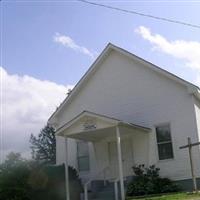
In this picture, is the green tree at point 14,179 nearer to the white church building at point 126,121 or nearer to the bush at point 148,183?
the white church building at point 126,121

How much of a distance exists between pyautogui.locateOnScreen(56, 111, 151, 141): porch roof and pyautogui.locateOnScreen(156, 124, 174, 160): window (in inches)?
23.8

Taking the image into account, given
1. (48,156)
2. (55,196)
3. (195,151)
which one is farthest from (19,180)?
(48,156)

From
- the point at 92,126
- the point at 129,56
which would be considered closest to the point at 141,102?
the point at 129,56

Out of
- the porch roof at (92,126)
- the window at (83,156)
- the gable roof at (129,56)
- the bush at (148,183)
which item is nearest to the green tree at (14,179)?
the porch roof at (92,126)

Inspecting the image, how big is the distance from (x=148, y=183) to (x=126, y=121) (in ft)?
13.4

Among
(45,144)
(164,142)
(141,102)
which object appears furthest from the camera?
(45,144)

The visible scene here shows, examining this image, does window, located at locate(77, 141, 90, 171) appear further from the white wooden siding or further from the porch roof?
the porch roof

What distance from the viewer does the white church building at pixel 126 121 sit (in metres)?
21.3

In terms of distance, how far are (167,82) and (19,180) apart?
8.70 m

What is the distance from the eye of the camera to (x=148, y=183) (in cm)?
2045

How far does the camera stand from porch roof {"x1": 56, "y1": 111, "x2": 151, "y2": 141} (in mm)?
20672

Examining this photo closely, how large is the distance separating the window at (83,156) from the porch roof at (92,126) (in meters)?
2.43

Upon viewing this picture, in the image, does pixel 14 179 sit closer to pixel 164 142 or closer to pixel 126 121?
pixel 126 121

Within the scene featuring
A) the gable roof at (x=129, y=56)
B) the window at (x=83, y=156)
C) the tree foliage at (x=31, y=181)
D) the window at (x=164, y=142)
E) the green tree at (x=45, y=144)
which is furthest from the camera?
the green tree at (x=45, y=144)
